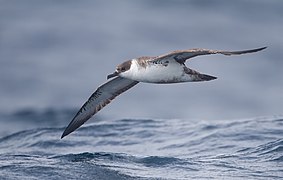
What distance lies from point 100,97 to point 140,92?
8.23m

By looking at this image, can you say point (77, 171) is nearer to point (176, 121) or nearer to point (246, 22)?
point (176, 121)

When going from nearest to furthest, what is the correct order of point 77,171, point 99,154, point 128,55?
point 77,171, point 99,154, point 128,55

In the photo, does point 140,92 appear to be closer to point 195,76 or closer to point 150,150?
point 150,150

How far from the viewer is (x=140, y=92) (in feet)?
67.9

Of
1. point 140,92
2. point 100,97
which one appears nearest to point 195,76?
point 100,97

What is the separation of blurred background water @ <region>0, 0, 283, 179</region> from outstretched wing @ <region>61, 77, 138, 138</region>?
0.59 meters

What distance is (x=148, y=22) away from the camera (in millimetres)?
26078

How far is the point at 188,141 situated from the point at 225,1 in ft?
42.6

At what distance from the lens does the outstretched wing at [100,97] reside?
12344 millimetres

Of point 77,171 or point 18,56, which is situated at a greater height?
point 18,56

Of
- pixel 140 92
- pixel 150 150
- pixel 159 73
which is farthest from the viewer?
pixel 140 92

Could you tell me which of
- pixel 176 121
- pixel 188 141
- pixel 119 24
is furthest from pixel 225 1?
pixel 188 141

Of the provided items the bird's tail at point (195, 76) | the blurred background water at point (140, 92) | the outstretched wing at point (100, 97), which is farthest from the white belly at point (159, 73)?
the outstretched wing at point (100, 97)

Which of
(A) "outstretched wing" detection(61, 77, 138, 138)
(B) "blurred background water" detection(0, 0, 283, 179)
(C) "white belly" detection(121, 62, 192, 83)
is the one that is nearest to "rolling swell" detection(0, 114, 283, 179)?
(B) "blurred background water" detection(0, 0, 283, 179)
